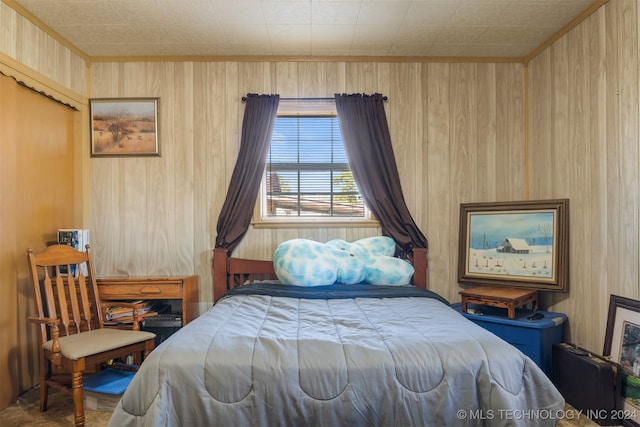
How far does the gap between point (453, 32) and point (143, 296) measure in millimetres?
3190

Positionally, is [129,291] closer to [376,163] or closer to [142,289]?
[142,289]

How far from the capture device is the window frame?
3396mm

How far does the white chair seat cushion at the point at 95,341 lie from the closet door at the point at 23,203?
19.4 inches

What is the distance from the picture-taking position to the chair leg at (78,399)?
6.91ft

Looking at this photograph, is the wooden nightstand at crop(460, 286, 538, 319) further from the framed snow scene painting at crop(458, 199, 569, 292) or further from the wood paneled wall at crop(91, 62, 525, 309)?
the wood paneled wall at crop(91, 62, 525, 309)

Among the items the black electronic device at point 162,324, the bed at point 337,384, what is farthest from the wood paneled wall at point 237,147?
the bed at point 337,384

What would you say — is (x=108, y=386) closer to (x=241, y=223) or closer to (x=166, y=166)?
(x=241, y=223)

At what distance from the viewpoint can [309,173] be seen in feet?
11.5

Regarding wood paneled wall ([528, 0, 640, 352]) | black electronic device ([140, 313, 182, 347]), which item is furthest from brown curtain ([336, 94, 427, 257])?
black electronic device ([140, 313, 182, 347])

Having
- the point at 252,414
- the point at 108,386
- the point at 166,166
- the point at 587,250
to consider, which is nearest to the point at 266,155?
the point at 166,166

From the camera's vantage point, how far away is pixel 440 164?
11.3ft

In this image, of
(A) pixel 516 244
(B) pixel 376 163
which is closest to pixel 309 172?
(B) pixel 376 163

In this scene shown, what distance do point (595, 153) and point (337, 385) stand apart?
2375 millimetres

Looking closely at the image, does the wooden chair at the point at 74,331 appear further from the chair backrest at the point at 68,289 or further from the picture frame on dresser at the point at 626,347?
the picture frame on dresser at the point at 626,347
